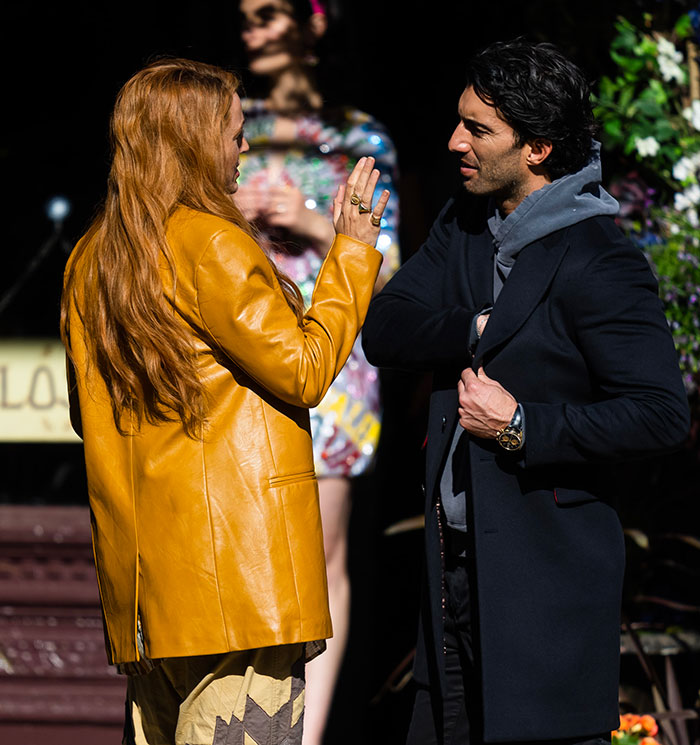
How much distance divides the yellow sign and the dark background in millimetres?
146

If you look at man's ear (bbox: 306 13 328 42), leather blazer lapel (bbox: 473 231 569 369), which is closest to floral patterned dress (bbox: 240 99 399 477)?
man's ear (bbox: 306 13 328 42)

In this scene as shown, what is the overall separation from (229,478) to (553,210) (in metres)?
0.80

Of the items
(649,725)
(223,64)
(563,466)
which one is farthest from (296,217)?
(649,725)

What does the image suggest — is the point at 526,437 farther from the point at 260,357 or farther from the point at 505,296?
the point at 260,357

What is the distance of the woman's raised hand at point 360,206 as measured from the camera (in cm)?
225

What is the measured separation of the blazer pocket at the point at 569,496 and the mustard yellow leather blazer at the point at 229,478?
466 mm

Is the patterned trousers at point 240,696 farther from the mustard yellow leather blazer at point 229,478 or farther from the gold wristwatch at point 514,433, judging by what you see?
the gold wristwatch at point 514,433

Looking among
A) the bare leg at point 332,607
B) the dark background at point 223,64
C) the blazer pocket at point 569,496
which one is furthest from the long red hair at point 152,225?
the dark background at point 223,64

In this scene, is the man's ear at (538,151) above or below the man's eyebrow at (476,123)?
below

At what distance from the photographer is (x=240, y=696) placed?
2178 millimetres

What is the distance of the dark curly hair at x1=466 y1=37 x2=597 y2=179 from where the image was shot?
Result: 2174mm

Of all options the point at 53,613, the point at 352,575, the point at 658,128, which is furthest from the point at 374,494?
the point at 658,128

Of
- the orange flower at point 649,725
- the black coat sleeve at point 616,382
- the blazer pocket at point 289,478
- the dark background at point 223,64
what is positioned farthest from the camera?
the dark background at point 223,64

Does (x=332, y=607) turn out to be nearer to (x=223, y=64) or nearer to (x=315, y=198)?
(x=315, y=198)
